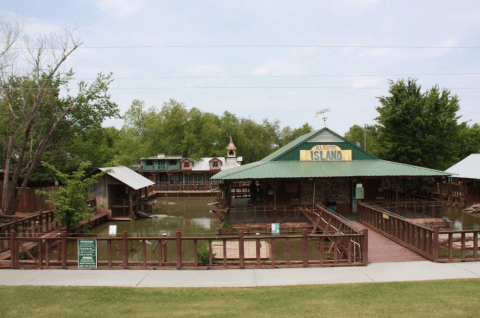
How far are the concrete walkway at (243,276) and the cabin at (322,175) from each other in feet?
31.7

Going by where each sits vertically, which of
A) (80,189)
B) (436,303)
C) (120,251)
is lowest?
(120,251)

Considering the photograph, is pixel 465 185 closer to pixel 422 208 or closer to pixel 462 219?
pixel 462 219

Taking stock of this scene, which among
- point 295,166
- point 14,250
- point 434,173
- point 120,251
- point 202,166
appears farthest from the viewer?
point 202,166

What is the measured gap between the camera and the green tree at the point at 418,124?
3200cm

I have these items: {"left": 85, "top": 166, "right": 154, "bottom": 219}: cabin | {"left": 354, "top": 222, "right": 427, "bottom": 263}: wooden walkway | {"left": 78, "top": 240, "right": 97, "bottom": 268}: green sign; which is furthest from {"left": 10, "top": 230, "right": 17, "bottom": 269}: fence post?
{"left": 85, "top": 166, "right": 154, "bottom": 219}: cabin

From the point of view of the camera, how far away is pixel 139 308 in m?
7.64

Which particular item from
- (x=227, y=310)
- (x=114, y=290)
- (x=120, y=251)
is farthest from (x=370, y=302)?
(x=120, y=251)

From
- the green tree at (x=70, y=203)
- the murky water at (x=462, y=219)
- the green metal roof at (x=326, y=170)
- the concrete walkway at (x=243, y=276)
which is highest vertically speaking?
the green metal roof at (x=326, y=170)

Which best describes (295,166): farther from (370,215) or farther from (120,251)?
(120,251)

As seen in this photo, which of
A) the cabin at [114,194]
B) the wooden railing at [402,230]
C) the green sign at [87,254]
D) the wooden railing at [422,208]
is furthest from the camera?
the cabin at [114,194]

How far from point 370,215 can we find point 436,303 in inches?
398

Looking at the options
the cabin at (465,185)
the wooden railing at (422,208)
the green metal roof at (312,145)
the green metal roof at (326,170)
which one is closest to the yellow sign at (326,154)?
the green metal roof at (312,145)

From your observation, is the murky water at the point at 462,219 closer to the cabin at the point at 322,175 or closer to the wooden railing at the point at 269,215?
the cabin at the point at 322,175

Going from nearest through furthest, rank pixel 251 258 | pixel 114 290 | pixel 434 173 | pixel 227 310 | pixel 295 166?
pixel 227 310 < pixel 114 290 < pixel 251 258 < pixel 434 173 < pixel 295 166
